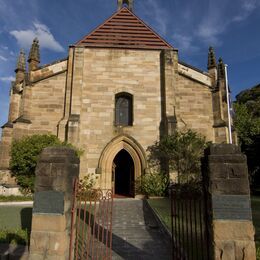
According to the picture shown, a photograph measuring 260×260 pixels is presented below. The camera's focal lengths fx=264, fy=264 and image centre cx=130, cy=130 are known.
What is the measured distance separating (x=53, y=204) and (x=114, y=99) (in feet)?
40.6

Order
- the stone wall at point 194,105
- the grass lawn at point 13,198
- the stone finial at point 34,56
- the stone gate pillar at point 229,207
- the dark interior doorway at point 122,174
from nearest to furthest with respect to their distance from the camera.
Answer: the stone gate pillar at point 229,207
the grass lawn at point 13,198
the stone wall at point 194,105
the stone finial at point 34,56
the dark interior doorway at point 122,174

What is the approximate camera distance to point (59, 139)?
15.0m

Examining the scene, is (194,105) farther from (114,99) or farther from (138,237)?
(138,237)

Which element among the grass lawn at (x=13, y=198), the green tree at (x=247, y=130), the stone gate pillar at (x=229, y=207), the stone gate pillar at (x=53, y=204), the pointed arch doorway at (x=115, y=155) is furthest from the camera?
the green tree at (x=247, y=130)

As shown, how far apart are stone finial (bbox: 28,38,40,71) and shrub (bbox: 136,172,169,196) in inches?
401

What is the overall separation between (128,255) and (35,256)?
2180 millimetres

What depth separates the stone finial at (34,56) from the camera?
17266 mm

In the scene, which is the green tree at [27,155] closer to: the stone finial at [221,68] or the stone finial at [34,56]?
the stone finial at [34,56]

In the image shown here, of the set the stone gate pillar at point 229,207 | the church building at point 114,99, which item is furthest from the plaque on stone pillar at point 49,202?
the church building at point 114,99

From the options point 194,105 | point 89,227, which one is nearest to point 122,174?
point 194,105

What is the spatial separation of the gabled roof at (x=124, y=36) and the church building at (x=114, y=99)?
0.22ft

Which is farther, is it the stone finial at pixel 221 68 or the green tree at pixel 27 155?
the stone finial at pixel 221 68

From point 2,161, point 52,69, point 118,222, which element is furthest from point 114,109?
point 118,222

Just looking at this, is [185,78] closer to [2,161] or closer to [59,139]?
[59,139]
